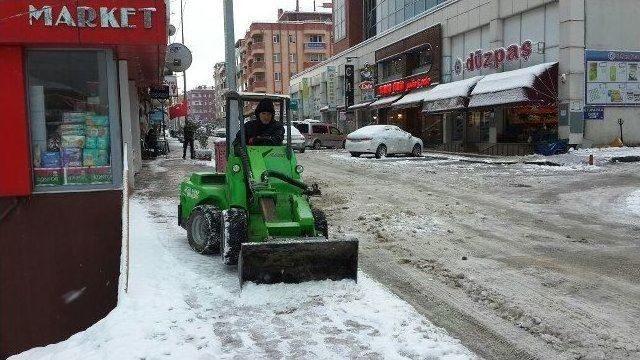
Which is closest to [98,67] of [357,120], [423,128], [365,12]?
[423,128]

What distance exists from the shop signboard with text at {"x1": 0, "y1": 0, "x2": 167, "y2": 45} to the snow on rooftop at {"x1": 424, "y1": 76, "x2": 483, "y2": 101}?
59.9 ft

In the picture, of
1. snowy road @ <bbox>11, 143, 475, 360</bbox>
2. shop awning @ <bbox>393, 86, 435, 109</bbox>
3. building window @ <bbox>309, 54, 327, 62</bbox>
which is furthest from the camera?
building window @ <bbox>309, 54, 327, 62</bbox>

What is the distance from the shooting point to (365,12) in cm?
4638

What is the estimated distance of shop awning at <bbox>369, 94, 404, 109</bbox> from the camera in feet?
113

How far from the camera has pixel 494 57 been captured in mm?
25531

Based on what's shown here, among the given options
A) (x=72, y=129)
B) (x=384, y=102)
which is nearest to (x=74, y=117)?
(x=72, y=129)

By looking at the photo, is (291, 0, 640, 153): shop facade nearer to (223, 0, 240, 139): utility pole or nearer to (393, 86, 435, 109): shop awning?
(393, 86, 435, 109): shop awning

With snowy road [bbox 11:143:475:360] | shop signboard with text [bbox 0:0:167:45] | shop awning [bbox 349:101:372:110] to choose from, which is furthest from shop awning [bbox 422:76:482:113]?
snowy road [bbox 11:143:475:360]

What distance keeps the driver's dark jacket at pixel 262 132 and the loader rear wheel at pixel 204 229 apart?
108 cm

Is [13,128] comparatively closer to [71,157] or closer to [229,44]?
[71,157]

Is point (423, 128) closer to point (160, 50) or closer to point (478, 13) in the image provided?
point (478, 13)

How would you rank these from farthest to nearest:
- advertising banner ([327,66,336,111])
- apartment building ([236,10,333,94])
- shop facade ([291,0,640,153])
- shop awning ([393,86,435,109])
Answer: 1. apartment building ([236,10,333,94])
2. advertising banner ([327,66,336,111])
3. shop awning ([393,86,435,109])
4. shop facade ([291,0,640,153])

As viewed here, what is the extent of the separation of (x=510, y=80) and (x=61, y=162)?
59.1ft

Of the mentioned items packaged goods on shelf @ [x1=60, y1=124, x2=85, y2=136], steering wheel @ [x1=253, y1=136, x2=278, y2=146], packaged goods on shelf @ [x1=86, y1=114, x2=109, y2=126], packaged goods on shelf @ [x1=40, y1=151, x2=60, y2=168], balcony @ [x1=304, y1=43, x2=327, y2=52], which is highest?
balcony @ [x1=304, y1=43, x2=327, y2=52]
